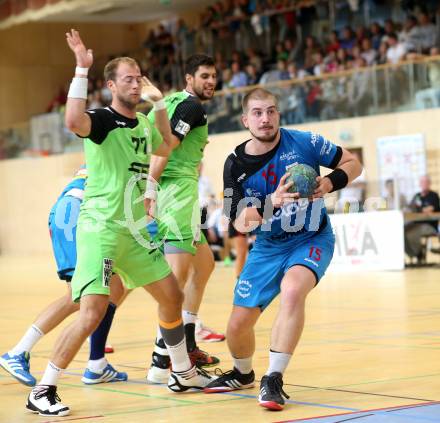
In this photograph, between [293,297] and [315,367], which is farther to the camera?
[315,367]

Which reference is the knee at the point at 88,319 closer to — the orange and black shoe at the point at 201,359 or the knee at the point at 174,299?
the knee at the point at 174,299

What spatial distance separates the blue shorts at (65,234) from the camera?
777 cm

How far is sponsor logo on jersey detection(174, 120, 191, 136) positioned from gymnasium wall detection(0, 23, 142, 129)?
98.5 ft

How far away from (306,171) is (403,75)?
15.8 meters

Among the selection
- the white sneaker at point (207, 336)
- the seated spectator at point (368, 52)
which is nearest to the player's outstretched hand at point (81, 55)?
the white sneaker at point (207, 336)

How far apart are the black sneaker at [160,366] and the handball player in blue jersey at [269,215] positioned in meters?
0.62

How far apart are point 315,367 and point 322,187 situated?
6.07ft

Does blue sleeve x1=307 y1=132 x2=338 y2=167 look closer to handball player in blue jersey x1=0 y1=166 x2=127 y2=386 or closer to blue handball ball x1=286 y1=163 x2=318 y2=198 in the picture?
blue handball ball x1=286 y1=163 x2=318 y2=198

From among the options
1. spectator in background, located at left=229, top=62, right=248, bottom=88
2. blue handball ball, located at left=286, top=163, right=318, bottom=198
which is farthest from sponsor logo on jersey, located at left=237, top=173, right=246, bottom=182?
spectator in background, located at left=229, top=62, right=248, bottom=88

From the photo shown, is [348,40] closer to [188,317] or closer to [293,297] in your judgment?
[188,317]

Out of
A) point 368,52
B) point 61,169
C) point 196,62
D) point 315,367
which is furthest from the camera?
point 61,169

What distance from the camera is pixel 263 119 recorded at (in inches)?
260

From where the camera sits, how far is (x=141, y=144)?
679cm

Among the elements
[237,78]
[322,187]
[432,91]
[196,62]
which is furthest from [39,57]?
[322,187]
